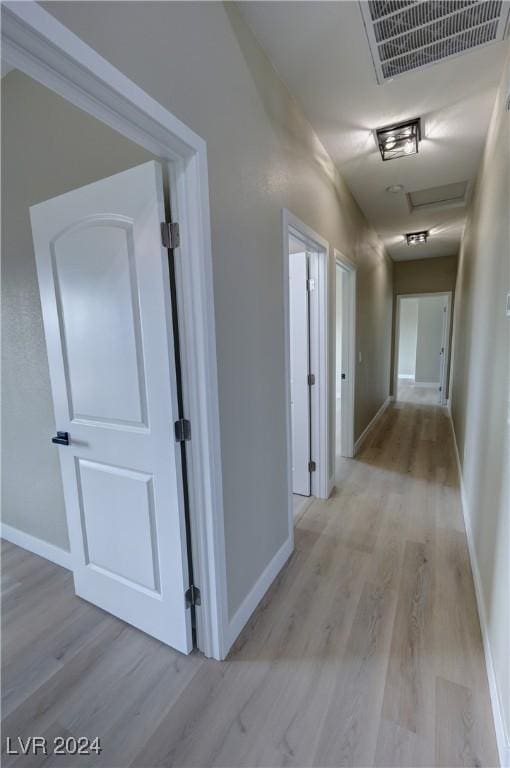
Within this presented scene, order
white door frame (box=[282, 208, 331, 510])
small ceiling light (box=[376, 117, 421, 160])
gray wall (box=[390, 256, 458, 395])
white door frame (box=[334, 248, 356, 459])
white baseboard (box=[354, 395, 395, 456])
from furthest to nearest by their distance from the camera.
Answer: gray wall (box=[390, 256, 458, 395]) < white baseboard (box=[354, 395, 395, 456]) < white door frame (box=[334, 248, 356, 459]) < white door frame (box=[282, 208, 331, 510]) < small ceiling light (box=[376, 117, 421, 160])

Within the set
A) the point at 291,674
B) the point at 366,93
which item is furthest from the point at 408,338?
the point at 291,674

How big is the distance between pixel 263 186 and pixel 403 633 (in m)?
2.29

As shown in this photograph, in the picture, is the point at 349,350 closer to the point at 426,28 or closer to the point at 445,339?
the point at 426,28

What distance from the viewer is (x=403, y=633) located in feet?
5.16

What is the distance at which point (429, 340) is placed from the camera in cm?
799

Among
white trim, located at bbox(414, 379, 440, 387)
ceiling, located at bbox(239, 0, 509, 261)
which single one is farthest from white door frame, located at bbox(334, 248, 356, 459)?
white trim, located at bbox(414, 379, 440, 387)

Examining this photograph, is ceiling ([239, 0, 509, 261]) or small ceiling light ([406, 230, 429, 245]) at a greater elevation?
ceiling ([239, 0, 509, 261])

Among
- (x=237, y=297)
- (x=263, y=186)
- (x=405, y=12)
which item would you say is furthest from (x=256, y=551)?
(x=405, y=12)

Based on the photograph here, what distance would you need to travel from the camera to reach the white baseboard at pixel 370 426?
13.2 ft

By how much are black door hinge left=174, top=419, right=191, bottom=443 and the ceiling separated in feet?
5.75

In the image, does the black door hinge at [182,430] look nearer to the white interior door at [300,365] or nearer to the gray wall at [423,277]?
the white interior door at [300,365]

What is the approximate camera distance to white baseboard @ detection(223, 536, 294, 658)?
153 centimetres

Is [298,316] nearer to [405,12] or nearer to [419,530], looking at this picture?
[405,12]

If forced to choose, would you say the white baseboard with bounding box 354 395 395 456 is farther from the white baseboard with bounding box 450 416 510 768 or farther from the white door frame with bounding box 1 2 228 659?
the white door frame with bounding box 1 2 228 659
